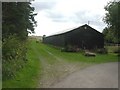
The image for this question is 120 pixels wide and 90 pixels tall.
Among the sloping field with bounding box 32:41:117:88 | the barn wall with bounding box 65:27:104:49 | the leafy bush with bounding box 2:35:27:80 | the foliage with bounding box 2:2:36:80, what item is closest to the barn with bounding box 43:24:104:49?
the barn wall with bounding box 65:27:104:49

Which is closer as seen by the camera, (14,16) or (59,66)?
(59,66)

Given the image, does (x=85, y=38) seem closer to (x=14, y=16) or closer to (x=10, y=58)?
(x=14, y=16)

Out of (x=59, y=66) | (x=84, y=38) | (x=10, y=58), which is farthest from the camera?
(x=84, y=38)

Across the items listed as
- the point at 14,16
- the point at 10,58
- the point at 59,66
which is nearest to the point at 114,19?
the point at 14,16

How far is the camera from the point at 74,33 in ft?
161

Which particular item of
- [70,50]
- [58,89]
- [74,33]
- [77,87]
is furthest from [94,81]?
[74,33]

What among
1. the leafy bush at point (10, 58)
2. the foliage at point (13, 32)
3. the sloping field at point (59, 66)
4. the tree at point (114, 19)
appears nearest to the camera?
the leafy bush at point (10, 58)

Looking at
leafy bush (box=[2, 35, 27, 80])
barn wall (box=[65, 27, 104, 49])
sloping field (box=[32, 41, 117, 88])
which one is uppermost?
barn wall (box=[65, 27, 104, 49])

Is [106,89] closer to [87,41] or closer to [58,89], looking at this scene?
[58,89]

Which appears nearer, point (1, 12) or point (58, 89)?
point (58, 89)

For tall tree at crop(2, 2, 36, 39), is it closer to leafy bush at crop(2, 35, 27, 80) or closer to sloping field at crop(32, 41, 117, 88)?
sloping field at crop(32, 41, 117, 88)

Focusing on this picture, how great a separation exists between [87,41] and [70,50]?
675cm

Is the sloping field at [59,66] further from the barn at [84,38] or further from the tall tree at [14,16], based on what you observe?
the barn at [84,38]

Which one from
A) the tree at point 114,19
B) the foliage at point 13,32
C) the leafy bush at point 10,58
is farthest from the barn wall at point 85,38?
the leafy bush at point 10,58
